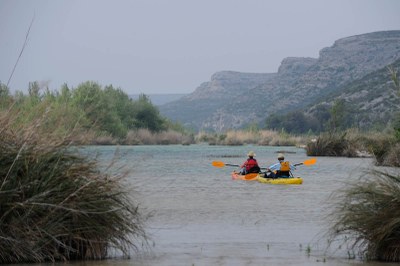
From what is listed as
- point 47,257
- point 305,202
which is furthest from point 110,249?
point 305,202

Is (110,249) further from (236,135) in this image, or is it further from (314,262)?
(236,135)

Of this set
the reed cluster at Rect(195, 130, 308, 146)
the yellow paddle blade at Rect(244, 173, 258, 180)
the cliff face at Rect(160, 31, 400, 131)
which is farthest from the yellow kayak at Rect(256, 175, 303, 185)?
the cliff face at Rect(160, 31, 400, 131)

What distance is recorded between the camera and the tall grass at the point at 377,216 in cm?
1110

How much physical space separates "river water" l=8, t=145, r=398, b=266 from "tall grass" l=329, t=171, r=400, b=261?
0.83ft

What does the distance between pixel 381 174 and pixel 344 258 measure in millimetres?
1351

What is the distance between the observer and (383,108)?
95375 mm

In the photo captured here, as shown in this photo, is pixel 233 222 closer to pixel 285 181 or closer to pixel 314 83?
pixel 285 181

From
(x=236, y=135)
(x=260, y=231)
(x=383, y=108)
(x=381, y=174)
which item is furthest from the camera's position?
(x=383, y=108)

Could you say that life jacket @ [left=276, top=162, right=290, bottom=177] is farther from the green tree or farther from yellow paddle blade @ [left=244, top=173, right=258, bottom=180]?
the green tree

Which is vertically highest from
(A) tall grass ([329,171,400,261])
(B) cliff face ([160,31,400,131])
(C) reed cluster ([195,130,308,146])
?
(B) cliff face ([160,31,400,131])

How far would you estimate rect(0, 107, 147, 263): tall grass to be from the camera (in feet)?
34.3

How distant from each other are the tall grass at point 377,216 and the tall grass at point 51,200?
3003 millimetres

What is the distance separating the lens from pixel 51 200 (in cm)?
1055

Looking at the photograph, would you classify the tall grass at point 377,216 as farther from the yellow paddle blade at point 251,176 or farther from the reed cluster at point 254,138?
the reed cluster at point 254,138
